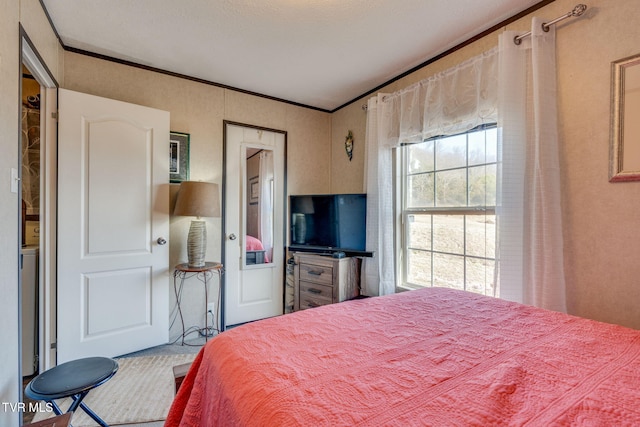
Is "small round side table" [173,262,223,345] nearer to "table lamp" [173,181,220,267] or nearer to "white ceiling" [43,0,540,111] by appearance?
"table lamp" [173,181,220,267]

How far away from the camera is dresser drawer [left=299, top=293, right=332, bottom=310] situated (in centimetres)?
298

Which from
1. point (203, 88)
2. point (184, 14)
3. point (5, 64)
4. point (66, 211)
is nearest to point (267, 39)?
point (184, 14)

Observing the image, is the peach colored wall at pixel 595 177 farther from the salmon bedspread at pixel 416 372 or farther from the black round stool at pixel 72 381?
the black round stool at pixel 72 381

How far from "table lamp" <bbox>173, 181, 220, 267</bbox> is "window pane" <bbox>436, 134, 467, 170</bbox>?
1.98m

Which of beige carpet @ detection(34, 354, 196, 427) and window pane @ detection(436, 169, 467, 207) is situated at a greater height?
window pane @ detection(436, 169, 467, 207)

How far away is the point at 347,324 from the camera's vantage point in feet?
4.27

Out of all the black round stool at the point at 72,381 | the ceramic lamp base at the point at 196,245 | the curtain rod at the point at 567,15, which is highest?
the curtain rod at the point at 567,15

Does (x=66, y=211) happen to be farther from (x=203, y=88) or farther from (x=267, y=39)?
(x=267, y=39)

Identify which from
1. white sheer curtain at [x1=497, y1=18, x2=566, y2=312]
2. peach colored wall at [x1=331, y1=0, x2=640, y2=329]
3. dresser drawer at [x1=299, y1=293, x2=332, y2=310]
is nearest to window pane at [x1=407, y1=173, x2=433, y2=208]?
white sheer curtain at [x1=497, y1=18, x2=566, y2=312]

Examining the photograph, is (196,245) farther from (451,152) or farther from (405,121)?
(451,152)

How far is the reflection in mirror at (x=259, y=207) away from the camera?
10.7ft

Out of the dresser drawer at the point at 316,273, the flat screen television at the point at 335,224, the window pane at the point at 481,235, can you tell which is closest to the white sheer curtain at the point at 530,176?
the window pane at the point at 481,235

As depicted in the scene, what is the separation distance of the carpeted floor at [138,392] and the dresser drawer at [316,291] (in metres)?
1.17

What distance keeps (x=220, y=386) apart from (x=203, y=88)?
284 centimetres
